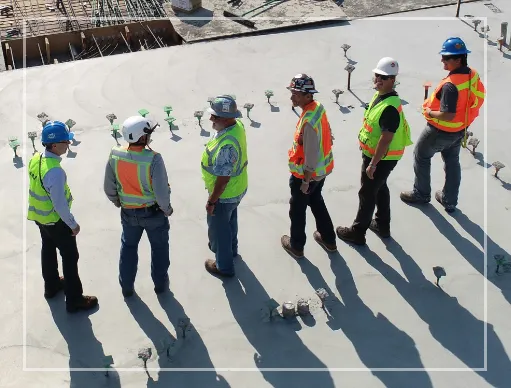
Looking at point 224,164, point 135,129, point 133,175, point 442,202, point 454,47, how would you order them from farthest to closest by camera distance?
point 442,202 → point 454,47 → point 224,164 → point 133,175 → point 135,129

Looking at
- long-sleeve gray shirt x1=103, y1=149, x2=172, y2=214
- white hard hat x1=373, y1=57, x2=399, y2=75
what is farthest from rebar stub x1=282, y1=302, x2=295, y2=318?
white hard hat x1=373, y1=57, x2=399, y2=75

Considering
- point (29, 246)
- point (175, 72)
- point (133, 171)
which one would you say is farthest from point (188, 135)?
point (133, 171)

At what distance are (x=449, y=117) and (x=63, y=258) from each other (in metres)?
3.09

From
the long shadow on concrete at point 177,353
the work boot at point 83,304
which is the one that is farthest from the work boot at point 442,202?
the work boot at point 83,304

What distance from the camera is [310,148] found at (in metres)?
4.39

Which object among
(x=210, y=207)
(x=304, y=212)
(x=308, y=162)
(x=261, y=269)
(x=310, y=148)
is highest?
(x=310, y=148)

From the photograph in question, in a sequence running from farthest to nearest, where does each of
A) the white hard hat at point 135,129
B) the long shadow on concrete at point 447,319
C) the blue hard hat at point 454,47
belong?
the blue hard hat at point 454,47 → the long shadow on concrete at point 447,319 → the white hard hat at point 135,129

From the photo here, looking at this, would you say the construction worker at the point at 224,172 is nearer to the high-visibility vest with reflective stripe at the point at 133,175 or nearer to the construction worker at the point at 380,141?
the high-visibility vest with reflective stripe at the point at 133,175

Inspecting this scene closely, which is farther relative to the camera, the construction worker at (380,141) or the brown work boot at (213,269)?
the brown work boot at (213,269)

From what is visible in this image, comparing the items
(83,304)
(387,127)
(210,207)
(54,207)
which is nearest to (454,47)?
(387,127)

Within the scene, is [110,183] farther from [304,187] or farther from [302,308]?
[302,308]

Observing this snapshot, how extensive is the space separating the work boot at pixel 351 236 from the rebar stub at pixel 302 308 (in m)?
0.87

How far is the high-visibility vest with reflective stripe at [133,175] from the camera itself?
4051mm

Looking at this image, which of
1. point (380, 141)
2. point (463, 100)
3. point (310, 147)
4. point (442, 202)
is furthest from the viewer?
point (442, 202)
